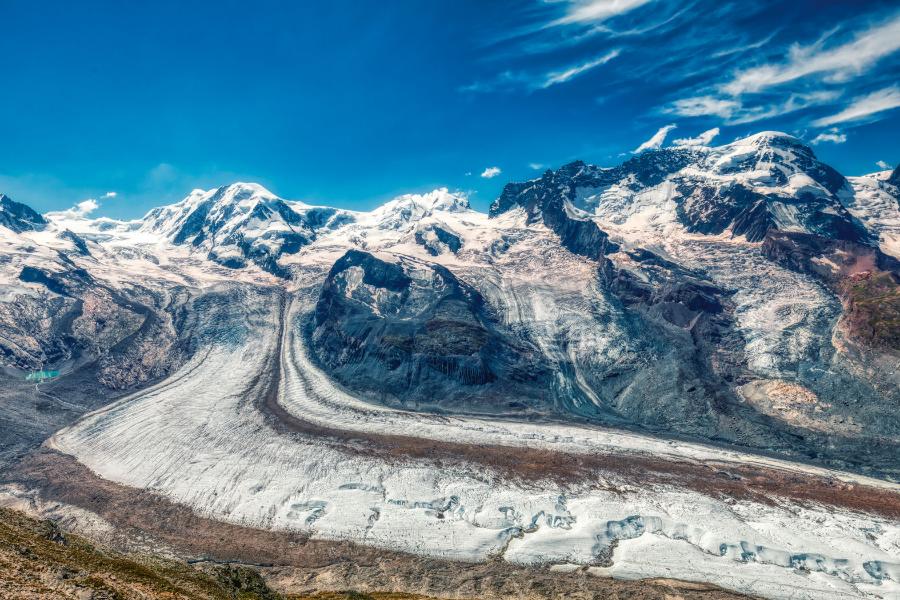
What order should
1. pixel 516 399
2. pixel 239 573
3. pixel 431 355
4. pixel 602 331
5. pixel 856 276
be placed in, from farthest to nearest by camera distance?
1. pixel 856 276
2. pixel 602 331
3. pixel 431 355
4. pixel 516 399
5. pixel 239 573

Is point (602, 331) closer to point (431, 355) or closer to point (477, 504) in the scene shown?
point (431, 355)

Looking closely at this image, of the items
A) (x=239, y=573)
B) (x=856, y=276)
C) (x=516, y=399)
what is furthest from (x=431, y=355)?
(x=856, y=276)

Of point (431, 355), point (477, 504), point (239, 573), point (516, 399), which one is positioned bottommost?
point (239, 573)

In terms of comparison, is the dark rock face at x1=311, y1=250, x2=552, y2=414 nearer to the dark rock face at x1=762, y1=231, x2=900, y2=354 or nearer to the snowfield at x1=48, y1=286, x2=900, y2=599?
the snowfield at x1=48, y1=286, x2=900, y2=599

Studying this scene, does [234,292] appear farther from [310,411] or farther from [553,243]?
[553,243]

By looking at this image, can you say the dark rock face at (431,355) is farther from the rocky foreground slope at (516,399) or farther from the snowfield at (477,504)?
the snowfield at (477,504)
